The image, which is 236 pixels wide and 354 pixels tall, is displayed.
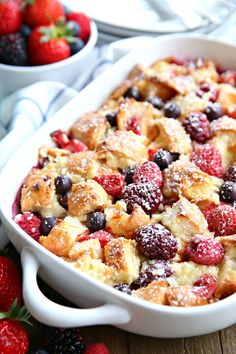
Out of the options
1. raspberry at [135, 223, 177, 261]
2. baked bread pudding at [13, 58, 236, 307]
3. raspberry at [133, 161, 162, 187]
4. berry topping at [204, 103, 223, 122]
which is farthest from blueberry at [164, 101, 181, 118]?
raspberry at [135, 223, 177, 261]

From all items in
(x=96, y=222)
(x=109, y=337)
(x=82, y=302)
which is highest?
(x=96, y=222)

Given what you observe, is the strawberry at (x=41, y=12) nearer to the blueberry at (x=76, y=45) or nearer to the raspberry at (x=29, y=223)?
the blueberry at (x=76, y=45)

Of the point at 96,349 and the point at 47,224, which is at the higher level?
the point at 47,224

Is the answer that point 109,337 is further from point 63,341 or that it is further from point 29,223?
point 29,223

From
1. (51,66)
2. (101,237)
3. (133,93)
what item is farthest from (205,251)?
(51,66)

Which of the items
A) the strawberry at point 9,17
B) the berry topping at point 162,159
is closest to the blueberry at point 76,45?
the strawberry at point 9,17
